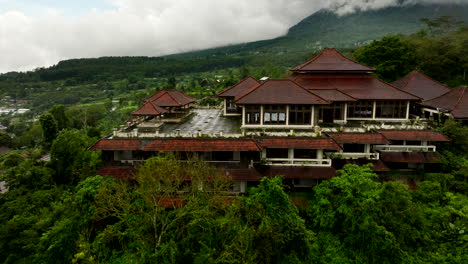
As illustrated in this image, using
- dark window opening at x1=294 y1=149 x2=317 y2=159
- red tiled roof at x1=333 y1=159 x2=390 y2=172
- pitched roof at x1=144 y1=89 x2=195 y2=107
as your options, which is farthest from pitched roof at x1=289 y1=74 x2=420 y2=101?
pitched roof at x1=144 y1=89 x2=195 y2=107

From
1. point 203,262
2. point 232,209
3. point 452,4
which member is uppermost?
point 452,4

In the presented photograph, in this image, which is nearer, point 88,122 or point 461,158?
point 461,158

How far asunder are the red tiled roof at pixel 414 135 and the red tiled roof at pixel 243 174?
43.7 feet

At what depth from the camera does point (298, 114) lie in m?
27.7

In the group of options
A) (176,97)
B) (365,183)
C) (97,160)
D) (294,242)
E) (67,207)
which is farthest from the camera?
(176,97)

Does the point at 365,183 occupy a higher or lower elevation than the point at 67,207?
higher

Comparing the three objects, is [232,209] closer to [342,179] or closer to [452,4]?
[342,179]

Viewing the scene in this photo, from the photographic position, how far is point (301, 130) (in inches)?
1069

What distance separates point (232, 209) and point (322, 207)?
730cm

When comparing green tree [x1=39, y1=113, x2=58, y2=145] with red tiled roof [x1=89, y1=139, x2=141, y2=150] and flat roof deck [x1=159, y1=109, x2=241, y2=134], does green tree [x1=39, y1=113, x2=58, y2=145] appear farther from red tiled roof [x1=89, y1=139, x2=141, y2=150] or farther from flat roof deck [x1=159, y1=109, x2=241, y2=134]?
red tiled roof [x1=89, y1=139, x2=141, y2=150]

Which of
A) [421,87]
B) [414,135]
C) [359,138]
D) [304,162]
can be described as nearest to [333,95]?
[359,138]

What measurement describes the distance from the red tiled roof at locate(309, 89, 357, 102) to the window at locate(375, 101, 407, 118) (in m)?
4.91

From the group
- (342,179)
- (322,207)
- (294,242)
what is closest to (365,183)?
(342,179)

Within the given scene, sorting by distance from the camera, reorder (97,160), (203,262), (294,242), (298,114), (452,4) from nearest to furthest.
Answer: (203,262), (294,242), (97,160), (298,114), (452,4)
